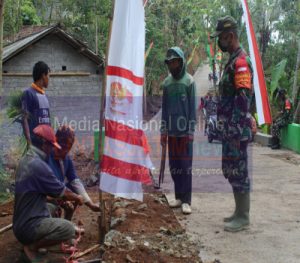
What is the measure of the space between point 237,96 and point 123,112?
1273mm

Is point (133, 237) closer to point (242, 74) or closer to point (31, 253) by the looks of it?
point (31, 253)

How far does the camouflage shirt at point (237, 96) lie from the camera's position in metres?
4.72

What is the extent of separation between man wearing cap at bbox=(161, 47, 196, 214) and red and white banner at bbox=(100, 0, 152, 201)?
127 centimetres

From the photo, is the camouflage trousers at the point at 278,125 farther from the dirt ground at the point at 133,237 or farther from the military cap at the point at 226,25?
the military cap at the point at 226,25

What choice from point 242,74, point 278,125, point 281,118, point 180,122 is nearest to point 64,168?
point 180,122

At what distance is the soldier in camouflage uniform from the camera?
13188 millimetres

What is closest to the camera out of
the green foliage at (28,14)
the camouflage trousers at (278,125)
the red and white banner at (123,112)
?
the red and white banner at (123,112)

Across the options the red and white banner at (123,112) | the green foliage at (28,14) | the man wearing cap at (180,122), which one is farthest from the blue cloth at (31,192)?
the green foliage at (28,14)

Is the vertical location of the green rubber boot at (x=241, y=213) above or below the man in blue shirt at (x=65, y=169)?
below

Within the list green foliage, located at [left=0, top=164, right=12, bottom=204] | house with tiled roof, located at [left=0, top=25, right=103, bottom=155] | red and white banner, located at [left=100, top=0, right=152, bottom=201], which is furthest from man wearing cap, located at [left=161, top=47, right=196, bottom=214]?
house with tiled roof, located at [left=0, top=25, right=103, bottom=155]

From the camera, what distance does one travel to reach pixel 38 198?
3682 mm

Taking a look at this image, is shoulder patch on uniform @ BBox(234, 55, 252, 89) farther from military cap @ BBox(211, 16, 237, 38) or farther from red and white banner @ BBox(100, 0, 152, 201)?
red and white banner @ BBox(100, 0, 152, 201)

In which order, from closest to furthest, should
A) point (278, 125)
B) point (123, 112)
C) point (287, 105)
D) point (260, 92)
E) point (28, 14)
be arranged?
point (123, 112) < point (260, 92) < point (287, 105) < point (278, 125) < point (28, 14)

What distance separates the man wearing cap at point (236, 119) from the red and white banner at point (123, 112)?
1.06 m
